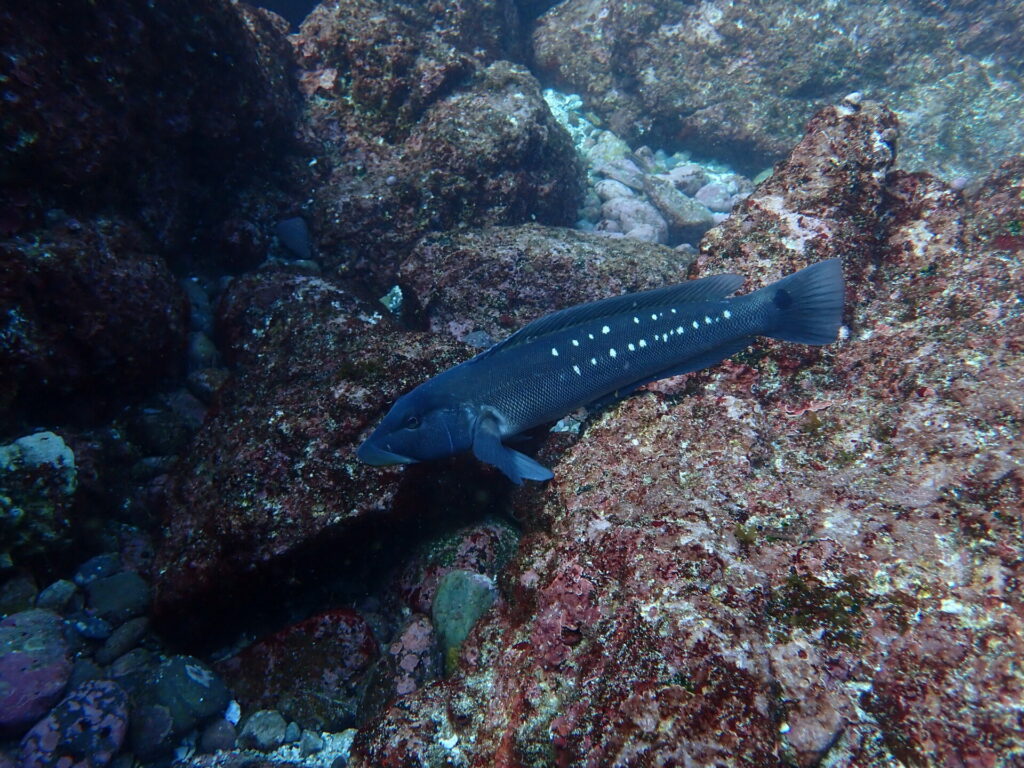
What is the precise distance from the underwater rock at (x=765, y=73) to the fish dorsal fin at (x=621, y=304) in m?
10.8

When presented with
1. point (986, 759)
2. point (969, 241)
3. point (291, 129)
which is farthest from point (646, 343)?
point (291, 129)

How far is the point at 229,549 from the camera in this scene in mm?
3664

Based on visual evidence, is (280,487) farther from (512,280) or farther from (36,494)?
(512,280)

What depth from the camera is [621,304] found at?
3695 millimetres

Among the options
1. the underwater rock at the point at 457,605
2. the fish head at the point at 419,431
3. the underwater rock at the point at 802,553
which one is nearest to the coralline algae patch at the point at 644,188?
the underwater rock at the point at 802,553

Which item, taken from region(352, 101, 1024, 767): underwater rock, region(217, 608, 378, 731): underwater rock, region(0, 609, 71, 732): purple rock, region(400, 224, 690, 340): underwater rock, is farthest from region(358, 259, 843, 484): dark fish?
region(0, 609, 71, 732): purple rock

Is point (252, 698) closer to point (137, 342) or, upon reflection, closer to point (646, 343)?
point (137, 342)

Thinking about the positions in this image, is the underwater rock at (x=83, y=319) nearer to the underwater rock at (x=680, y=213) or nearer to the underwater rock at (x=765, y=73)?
the underwater rock at (x=680, y=213)

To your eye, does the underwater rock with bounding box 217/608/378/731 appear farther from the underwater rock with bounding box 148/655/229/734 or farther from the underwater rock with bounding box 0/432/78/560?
the underwater rock with bounding box 0/432/78/560

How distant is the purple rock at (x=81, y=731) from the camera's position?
3271 millimetres

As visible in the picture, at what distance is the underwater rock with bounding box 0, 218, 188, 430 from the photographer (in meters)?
3.99

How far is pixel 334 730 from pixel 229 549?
165cm

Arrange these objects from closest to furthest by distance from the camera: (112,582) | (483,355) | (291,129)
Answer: (483,355), (112,582), (291,129)

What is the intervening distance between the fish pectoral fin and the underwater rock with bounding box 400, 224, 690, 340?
243 centimetres
